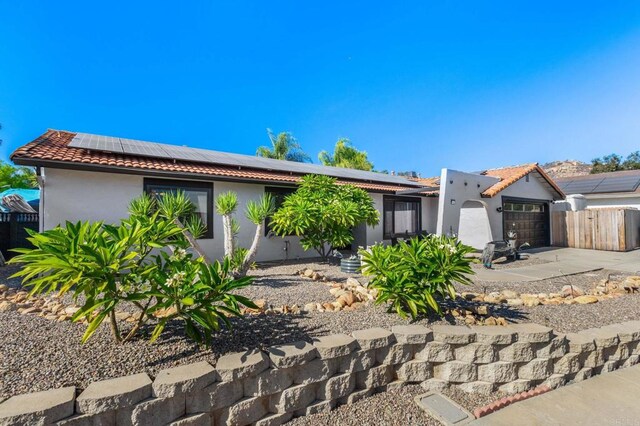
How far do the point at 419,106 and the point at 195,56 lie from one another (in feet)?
40.8

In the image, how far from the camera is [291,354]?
8.61 feet

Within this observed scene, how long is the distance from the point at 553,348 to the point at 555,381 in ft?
1.35

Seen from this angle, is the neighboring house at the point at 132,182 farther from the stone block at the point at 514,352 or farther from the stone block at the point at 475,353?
the stone block at the point at 514,352

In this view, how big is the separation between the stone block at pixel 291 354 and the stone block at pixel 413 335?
97 centimetres

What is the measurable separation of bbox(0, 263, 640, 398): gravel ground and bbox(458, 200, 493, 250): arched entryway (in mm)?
7454

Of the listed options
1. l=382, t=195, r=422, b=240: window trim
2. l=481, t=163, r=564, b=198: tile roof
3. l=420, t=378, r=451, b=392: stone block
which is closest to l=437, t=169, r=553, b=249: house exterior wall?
l=481, t=163, r=564, b=198: tile roof

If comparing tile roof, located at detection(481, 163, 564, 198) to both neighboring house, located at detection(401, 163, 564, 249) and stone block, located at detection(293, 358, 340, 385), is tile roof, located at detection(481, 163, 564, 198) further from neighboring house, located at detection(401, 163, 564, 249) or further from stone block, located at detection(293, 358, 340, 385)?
stone block, located at detection(293, 358, 340, 385)

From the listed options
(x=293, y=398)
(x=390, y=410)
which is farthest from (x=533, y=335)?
(x=293, y=398)

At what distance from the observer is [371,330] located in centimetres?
319

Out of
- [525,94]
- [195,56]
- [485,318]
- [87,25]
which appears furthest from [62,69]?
[525,94]

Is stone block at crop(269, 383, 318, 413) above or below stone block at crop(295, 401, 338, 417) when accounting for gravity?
above

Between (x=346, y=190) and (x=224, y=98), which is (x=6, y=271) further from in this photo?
(x=224, y=98)

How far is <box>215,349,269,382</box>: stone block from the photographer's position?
2363 mm

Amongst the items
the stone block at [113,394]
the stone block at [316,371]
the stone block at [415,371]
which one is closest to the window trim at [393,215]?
the stone block at [415,371]
